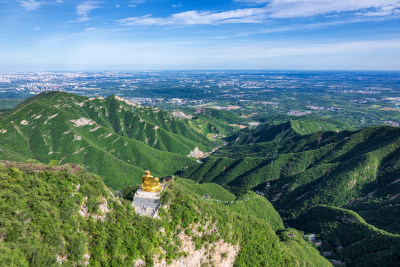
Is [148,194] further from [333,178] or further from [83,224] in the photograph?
[333,178]

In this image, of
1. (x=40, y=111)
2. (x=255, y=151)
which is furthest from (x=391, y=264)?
(x=40, y=111)

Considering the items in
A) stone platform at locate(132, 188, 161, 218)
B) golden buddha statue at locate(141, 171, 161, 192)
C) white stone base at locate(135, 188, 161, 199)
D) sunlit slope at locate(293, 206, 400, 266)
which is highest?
golden buddha statue at locate(141, 171, 161, 192)

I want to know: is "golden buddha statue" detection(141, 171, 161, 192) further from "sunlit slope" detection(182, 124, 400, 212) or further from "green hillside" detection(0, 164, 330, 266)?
"sunlit slope" detection(182, 124, 400, 212)

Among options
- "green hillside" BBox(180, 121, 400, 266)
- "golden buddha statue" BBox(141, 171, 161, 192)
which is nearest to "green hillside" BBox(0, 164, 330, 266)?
"golden buddha statue" BBox(141, 171, 161, 192)

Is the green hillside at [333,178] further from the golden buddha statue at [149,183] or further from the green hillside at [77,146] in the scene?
the golden buddha statue at [149,183]

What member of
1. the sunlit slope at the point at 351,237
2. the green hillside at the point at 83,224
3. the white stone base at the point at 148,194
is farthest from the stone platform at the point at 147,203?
the sunlit slope at the point at 351,237
